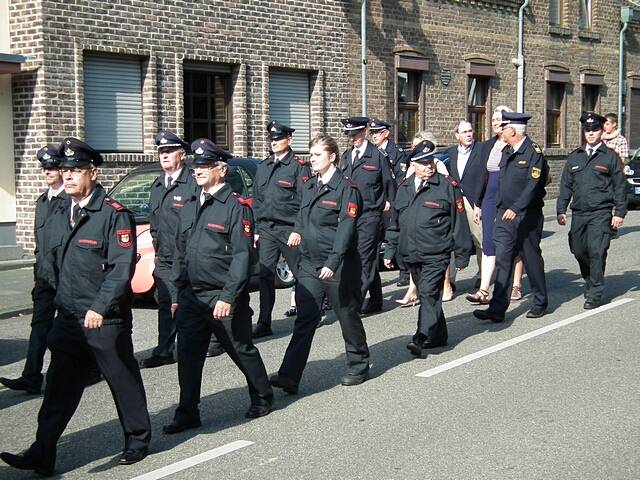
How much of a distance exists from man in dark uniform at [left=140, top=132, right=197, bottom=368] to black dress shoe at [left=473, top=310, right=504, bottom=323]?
10.3ft

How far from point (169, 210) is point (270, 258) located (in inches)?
65.4

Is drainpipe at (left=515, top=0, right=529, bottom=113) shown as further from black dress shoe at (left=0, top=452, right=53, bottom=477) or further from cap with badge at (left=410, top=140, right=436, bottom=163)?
black dress shoe at (left=0, top=452, right=53, bottom=477)

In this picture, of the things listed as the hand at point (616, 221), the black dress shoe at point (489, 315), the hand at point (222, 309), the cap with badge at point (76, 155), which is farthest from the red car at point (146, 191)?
the cap with badge at point (76, 155)

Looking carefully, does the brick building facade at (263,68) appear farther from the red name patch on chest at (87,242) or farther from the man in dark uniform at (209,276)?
the red name patch on chest at (87,242)

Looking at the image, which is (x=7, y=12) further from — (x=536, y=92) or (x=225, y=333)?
(x=536, y=92)

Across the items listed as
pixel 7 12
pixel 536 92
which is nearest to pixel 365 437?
pixel 7 12

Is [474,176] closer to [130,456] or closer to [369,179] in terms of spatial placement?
[369,179]

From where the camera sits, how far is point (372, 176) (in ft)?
35.3

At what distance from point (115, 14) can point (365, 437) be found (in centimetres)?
1204

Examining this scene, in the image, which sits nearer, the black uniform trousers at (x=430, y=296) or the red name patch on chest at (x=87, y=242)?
the red name patch on chest at (x=87, y=242)

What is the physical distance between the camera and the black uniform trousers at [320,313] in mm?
7565

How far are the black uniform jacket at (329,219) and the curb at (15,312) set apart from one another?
4.96 meters

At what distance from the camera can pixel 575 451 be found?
602 cm

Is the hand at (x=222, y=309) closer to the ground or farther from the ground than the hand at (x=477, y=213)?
closer to the ground
